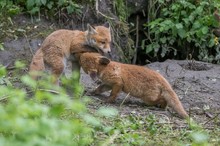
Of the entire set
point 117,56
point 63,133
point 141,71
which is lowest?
point 117,56

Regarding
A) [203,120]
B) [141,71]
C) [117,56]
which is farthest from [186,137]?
[117,56]

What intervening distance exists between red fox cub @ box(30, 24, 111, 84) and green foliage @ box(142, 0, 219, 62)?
258cm

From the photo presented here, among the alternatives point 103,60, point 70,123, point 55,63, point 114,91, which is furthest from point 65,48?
point 70,123

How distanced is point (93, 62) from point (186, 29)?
378 centimetres

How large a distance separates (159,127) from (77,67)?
2.27 metres

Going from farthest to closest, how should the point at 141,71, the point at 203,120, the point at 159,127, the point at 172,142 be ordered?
the point at 141,71
the point at 203,120
the point at 159,127
the point at 172,142

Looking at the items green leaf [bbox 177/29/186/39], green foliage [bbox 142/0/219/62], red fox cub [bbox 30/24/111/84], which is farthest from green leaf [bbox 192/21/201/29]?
red fox cub [bbox 30/24/111/84]

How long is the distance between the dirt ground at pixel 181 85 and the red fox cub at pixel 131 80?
0.43 ft

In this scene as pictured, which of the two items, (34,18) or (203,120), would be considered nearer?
(203,120)

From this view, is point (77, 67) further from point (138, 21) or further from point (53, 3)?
point (138, 21)

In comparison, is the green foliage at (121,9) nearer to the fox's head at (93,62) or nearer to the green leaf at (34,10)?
the green leaf at (34,10)

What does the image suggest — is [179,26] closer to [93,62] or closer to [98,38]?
[98,38]

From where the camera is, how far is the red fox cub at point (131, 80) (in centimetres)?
781

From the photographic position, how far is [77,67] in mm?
8539
